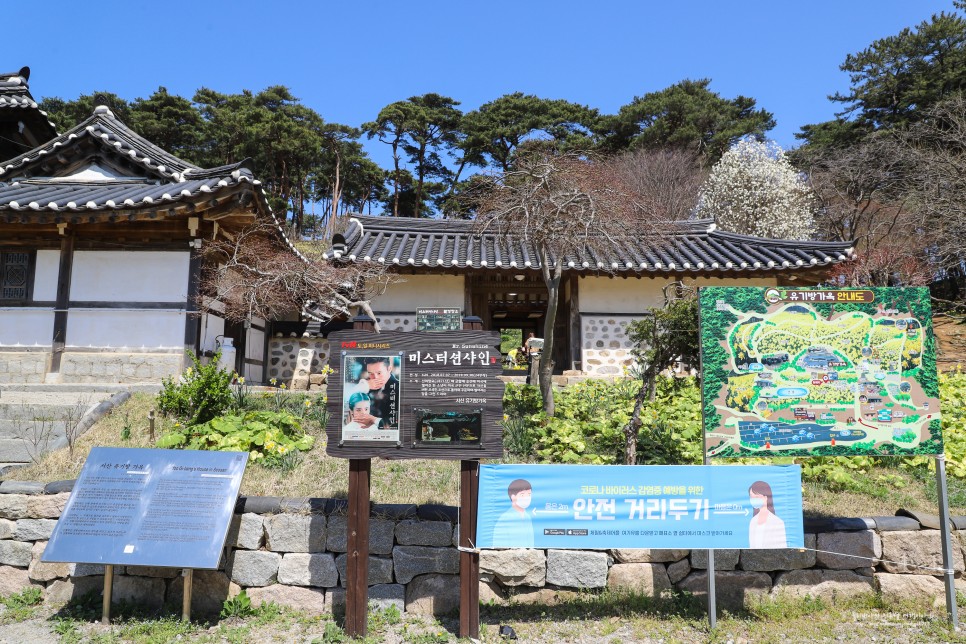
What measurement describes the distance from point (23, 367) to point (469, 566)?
9.68m

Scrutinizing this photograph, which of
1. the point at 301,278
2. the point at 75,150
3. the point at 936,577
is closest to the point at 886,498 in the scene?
the point at 936,577

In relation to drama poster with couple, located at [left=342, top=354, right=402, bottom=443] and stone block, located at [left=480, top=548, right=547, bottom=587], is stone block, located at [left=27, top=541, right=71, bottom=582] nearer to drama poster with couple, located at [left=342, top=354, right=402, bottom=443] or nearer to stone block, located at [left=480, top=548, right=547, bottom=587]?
drama poster with couple, located at [left=342, top=354, right=402, bottom=443]

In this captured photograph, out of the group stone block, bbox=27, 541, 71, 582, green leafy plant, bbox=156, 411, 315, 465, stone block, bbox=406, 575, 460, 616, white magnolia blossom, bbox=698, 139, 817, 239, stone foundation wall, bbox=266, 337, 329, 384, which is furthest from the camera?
white magnolia blossom, bbox=698, 139, 817, 239

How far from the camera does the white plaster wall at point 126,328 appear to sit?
9867 mm

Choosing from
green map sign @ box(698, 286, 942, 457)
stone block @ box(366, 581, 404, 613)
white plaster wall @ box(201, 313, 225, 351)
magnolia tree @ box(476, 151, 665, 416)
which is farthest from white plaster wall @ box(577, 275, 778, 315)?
stone block @ box(366, 581, 404, 613)

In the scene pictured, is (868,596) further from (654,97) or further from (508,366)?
(654,97)

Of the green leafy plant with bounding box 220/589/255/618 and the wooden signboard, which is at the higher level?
the wooden signboard

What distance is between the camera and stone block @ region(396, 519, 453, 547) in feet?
15.1

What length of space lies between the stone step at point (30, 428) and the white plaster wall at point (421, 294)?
642cm

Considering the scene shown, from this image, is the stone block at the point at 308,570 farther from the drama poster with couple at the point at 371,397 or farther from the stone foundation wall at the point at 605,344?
the stone foundation wall at the point at 605,344

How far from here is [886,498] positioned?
5.43 metres

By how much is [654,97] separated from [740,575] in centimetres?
2883

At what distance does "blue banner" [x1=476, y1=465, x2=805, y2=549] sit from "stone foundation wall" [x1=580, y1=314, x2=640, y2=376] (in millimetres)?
8100

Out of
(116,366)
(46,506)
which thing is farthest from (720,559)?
(116,366)
